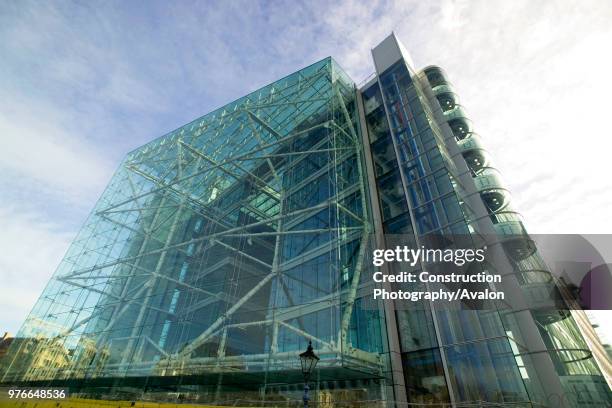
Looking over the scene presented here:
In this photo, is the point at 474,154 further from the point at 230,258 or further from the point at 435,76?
the point at 230,258

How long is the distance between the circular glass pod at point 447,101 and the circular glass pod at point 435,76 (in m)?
0.99

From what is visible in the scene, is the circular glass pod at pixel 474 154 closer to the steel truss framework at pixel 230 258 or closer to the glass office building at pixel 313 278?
the glass office building at pixel 313 278

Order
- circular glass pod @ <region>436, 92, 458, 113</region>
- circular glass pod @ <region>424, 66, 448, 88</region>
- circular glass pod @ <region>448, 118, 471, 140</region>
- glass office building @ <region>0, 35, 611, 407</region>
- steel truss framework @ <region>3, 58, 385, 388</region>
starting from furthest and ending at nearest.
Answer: circular glass pod @ <region>424, 66, 448, 88</region>, circular glass pod @ <region>436, 92, 458, 113</region>, circular glass pod @ <region>448, 118, 471, 140</region>, steel truss framework @ <region>3, 58, 385, 388</region>, glass office building @ <region>0, 35, 611, 407</region>

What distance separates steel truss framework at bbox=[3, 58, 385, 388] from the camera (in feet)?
41.7

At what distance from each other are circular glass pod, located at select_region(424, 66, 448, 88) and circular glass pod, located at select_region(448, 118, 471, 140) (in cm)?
312

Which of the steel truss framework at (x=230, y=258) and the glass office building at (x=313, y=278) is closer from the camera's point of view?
the glass office building at (x=313, y=278)

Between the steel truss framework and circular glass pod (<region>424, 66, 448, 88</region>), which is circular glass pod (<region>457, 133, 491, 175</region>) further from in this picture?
the steel truss framework

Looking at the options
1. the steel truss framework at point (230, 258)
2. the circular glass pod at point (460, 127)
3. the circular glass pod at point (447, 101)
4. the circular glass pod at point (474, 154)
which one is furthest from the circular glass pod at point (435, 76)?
the steel truss framework at point (230, 258)

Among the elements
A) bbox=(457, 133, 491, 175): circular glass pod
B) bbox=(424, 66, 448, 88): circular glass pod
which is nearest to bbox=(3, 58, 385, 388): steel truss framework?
bbox=(424, 66, 448, 88): circular glass pod

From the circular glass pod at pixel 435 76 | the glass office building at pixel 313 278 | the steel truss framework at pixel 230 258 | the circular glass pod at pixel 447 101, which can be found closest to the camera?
the glass office building at pixel 313 278

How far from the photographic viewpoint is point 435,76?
1995 cm

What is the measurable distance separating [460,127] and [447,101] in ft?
6.97

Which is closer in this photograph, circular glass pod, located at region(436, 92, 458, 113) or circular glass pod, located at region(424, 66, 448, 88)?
circular glass pod, located at region(436, 92, 458, 113)

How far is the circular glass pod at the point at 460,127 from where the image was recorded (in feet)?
58.0
